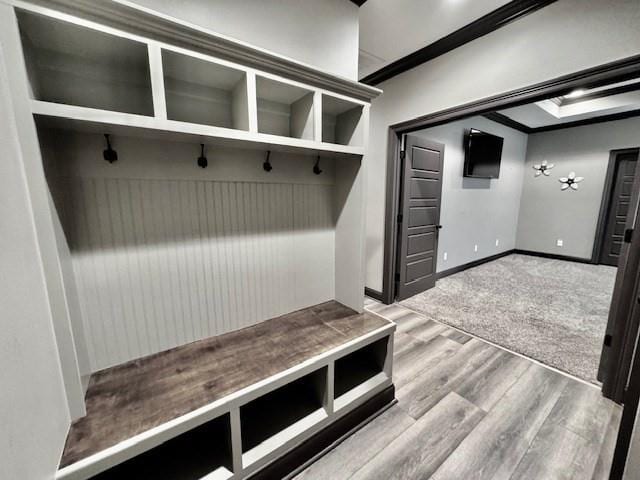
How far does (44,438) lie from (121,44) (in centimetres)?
131

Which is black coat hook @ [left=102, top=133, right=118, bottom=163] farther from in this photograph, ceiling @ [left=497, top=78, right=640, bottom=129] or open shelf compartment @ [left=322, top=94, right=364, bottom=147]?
ceiling @ [left=497, top=78, right=640, bottom=129]

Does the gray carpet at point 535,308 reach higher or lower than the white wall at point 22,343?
lower

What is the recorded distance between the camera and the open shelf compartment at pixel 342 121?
1.54 m

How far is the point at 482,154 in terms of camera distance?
431cm

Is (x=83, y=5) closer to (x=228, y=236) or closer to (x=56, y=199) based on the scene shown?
(x=56, y=199)

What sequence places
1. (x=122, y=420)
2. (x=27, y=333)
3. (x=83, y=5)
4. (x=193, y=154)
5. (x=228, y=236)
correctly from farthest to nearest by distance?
(x=228, y=236)
(x=193, y=154)
(x=122, y=420)
(x=83, y=5)
(x=27, y=333)

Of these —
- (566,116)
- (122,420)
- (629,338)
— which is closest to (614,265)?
(566,116)

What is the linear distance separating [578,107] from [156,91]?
6435 millimetres

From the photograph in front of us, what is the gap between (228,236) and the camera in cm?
147

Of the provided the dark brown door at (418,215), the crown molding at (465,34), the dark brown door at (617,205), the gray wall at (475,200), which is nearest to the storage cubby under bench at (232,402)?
the dark brown door at (418,215)

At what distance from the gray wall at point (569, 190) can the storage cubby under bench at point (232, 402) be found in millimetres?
5983

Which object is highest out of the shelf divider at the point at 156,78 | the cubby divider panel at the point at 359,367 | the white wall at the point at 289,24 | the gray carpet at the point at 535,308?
the white wall at the point at 289,24

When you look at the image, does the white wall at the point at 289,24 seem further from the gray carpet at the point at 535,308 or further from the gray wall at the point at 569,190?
the gray wall at the point at 569,190

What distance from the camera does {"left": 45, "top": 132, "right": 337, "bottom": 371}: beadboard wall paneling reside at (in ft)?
3.62
